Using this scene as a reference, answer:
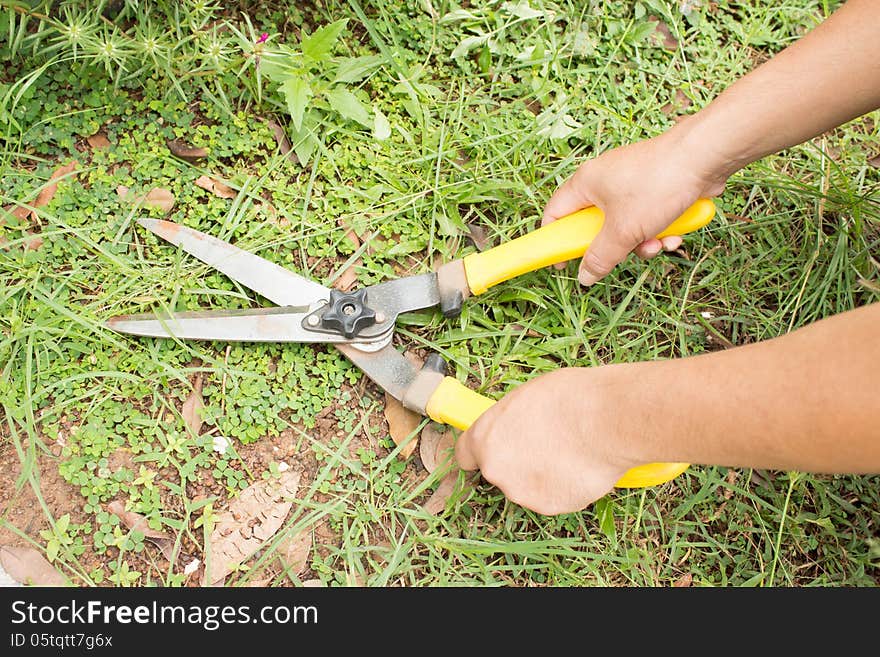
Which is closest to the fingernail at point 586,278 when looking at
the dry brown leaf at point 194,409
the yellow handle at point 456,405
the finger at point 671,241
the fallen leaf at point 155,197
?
the finger at point 671,241

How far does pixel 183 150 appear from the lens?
101 inches

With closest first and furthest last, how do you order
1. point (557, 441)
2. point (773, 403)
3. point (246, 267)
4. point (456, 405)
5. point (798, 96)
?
point (773, 403) → point (557, 441) → point (798, 96) → point (456, 405) → point (246, 267)

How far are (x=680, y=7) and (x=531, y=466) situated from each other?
2017mm

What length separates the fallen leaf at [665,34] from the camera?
2.92m

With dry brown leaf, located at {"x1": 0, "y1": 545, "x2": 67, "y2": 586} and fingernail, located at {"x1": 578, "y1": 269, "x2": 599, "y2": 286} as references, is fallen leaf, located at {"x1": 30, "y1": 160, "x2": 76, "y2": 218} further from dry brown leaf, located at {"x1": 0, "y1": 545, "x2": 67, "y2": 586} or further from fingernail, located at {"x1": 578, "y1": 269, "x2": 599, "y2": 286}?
fingernail, located at {"x1": 578, "y1": 269, "x2": 599, "y2": 286}

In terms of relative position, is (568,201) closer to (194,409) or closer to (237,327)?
(237,327)

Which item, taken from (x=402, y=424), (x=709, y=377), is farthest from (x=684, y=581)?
(x=709, y=377)

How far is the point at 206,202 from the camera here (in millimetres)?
2588

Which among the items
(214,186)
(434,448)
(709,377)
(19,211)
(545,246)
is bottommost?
(434,448)

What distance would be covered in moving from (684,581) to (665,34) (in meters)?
2.06

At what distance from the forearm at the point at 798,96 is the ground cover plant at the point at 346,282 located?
1.87ft

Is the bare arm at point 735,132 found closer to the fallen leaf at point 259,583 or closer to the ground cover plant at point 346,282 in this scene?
the ground cover plant at point 346,282

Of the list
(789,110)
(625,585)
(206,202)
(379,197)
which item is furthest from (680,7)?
(625,585)

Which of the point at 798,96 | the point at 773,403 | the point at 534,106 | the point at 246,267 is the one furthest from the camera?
the point at 534,106
